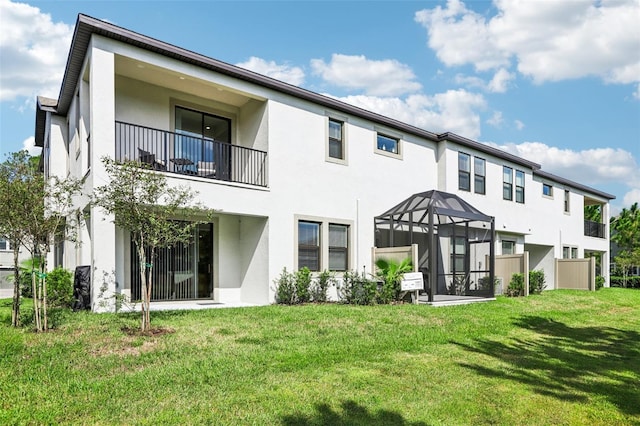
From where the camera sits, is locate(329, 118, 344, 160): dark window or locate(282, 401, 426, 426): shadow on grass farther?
locate(329, 118, 344, 160): dark window

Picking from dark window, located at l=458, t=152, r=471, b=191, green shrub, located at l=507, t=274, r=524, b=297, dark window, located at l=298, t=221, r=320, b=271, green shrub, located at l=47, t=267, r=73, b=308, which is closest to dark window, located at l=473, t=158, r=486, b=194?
dark window, located at l=458, t=152, r=471, b=191

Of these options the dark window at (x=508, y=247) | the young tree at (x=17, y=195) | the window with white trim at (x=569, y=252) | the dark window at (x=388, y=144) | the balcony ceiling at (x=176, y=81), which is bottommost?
the window with white trim at (x=569, y=252)

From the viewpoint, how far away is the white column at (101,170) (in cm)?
1015

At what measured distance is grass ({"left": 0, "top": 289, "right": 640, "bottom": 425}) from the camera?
15.8 feet

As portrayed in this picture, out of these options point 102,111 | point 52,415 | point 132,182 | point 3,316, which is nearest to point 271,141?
point 102,111

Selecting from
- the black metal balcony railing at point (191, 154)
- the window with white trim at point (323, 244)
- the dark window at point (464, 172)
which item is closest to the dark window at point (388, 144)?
the window with white trim at point (323, 244)

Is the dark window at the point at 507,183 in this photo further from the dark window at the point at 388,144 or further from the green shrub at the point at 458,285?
the dark window at the point at 388,144

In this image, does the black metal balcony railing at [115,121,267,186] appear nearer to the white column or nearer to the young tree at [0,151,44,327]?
the white column

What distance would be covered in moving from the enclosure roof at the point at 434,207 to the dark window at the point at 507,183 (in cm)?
632

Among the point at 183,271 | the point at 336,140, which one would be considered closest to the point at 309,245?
the point at 336,140

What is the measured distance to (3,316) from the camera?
A: 10.4 m

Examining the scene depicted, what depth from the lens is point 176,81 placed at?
1263 centimetres

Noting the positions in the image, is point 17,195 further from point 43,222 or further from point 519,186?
point 519,186

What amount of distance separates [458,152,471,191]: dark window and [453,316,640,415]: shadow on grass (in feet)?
30.6
